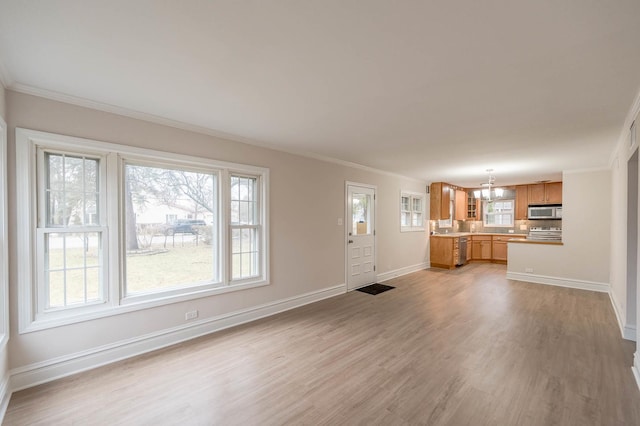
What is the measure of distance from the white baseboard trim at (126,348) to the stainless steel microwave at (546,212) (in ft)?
25.1

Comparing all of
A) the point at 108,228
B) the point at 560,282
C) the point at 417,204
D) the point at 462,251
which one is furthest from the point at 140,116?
the point at 462,251

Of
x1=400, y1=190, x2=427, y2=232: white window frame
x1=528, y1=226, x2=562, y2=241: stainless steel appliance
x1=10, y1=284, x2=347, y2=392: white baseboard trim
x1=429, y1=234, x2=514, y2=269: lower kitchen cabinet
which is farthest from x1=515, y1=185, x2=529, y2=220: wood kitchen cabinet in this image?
x1=10, y1=284, x2=347, y2=392: white baseboard trim

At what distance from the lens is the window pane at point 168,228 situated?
3.02 metres

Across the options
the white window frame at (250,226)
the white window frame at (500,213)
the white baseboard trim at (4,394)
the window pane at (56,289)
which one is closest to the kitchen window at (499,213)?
the white window frame at (500,213)

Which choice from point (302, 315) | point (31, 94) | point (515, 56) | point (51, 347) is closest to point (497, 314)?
point (302, 315)

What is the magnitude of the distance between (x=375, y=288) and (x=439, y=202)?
3.62 metres

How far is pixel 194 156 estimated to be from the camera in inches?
131

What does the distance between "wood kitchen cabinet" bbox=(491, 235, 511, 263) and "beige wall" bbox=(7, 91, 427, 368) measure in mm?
3530

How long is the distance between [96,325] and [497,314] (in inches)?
197

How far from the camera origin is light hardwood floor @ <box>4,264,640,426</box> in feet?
6.65

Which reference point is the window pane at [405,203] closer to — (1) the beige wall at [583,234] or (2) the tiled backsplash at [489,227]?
(2) the tiled backsplash at [489,227]

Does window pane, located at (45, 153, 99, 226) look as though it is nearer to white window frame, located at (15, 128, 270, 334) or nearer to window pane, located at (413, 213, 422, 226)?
white window frame, located at (15, 128, 270, 334)

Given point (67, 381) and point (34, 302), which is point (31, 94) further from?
point (67, 381)

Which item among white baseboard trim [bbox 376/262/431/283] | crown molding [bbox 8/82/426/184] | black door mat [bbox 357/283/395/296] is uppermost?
crown molding [bbox 8/82/426/184]
